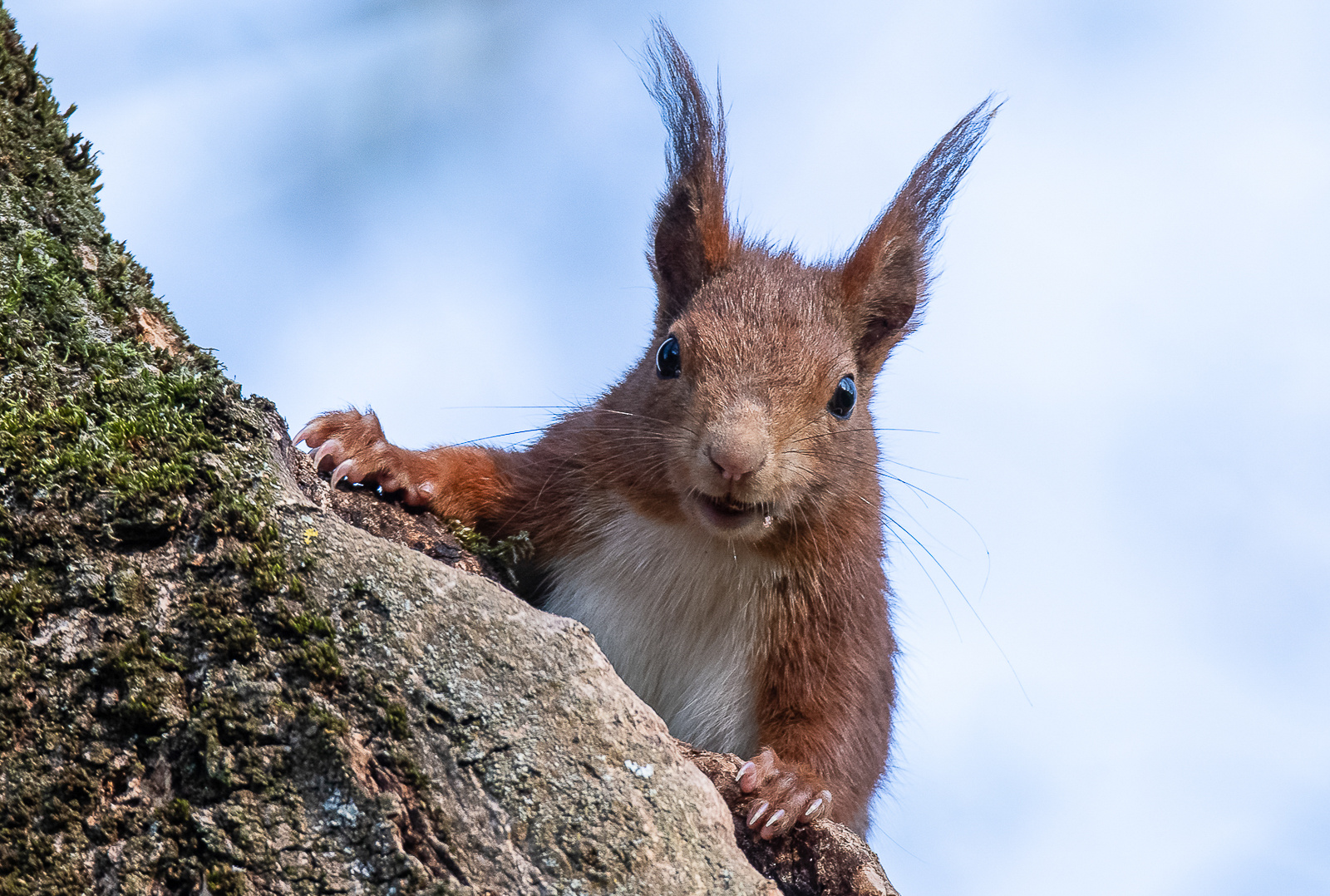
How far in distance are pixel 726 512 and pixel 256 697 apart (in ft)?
6.77

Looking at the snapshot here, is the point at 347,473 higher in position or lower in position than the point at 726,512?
lower

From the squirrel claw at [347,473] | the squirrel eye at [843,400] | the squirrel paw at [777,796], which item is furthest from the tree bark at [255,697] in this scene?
the squirrel eye at [843,400]

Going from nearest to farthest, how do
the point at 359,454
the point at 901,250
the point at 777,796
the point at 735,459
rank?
the point at 777,796 → the point at 735,459 → the point at 359,454 → the point at 901,250

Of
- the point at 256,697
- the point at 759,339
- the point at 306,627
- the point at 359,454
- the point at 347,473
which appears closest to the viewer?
the point at 256,697

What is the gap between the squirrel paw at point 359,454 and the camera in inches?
159

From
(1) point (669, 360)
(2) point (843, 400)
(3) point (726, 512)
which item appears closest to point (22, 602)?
(3) point (726, 512)

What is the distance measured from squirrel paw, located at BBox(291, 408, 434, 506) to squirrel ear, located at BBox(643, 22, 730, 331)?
4.71 ft

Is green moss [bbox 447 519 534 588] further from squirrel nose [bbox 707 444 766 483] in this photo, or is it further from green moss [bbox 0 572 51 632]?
green moss [bbox 0 572 51 632]

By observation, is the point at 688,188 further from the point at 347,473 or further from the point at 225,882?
the point at 225,882

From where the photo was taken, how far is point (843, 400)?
15.1 ft

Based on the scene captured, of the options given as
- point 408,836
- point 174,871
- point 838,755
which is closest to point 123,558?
point 174,871

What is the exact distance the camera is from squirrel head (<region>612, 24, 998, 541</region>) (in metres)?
4.15

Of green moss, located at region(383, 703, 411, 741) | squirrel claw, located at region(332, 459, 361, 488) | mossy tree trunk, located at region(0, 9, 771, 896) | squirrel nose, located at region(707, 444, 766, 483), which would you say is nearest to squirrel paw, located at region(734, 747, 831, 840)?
mossy tree trunk, located at region(0, 9, 771, 896)

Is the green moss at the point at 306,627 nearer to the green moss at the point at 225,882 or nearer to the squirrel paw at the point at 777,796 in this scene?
the green moss at the point at 225,882
